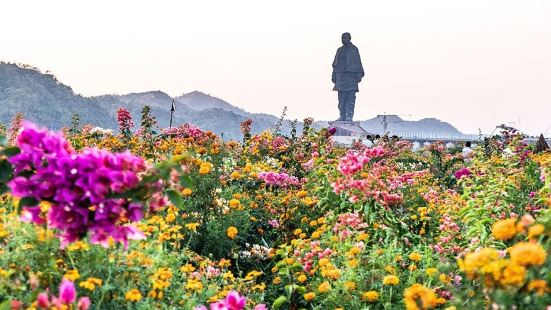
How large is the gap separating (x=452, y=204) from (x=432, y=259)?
188cm

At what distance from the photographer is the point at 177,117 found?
150250mm

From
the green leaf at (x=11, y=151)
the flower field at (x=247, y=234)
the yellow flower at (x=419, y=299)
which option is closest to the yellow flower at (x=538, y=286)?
the flower field at (x=247, y=234)

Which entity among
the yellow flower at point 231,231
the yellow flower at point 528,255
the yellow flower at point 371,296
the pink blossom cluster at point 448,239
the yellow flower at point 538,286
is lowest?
the yellow flower at point 371,296

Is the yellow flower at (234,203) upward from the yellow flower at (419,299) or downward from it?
downward

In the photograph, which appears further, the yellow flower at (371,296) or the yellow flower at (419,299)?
the yellow flower at (371,296)

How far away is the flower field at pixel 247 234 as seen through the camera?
2195mm

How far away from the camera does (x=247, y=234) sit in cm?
570

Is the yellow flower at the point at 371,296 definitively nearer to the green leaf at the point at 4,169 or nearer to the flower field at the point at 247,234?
the flower field at the point at 247,234

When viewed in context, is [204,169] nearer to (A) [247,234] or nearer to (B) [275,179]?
(A) [247,234]

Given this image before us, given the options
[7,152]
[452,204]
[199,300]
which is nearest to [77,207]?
[7,152]

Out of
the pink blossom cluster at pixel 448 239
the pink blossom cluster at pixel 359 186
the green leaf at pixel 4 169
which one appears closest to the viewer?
the green leaf at pixel 4 169

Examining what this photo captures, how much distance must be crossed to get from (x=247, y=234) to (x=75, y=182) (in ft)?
11.8

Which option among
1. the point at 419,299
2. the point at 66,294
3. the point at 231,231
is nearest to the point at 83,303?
the point at 66,294

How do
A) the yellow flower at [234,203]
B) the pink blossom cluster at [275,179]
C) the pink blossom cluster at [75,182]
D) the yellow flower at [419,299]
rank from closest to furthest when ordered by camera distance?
1. the yellow flower at [419,299]
2. the pink blossom cluster at [75,182]
3. the yellow flower at [234,203]
4. the pink blossom cluster at [275,179]
